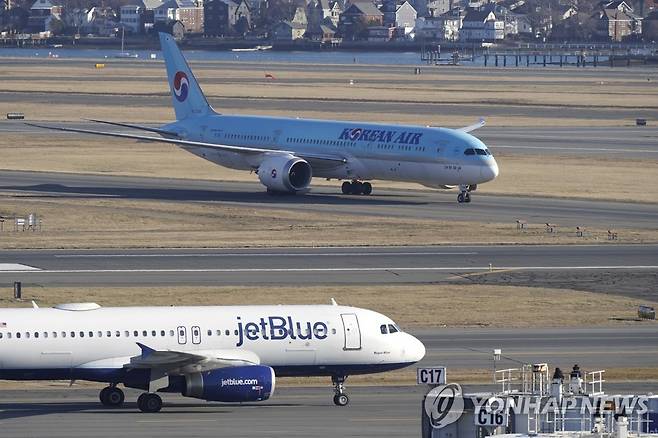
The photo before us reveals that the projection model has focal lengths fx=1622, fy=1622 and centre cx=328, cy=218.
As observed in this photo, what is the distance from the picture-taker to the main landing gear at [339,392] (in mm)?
51312

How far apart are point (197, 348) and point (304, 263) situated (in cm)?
3041

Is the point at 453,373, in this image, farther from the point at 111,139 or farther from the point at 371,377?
the point at 111,139

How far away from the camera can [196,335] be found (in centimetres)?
5044

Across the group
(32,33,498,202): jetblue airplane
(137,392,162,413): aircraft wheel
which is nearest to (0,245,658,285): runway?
(32,33,498,202): jetblue airplane

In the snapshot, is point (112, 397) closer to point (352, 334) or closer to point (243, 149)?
point (352, 334)

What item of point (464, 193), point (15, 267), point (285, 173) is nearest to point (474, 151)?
point (464, 193)

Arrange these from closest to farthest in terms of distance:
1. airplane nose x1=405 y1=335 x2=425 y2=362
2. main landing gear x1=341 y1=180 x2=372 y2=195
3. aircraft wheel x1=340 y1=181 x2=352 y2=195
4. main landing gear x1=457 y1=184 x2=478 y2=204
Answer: airplane nose x1=405 y1=335 x2=425 y2=362
main landing gear x1=457 y1=184 x2=478 y2=204
main landing gear x1=341 y1=180 x2=372 y2=195
aircraft wheel x1=340 y1=181 x2=352 y2=195

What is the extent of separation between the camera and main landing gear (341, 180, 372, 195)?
354 feet

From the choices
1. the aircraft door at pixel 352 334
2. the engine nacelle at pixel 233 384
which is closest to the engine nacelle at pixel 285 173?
the aircraft door at pixel 352 334

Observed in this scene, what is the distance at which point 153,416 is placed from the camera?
4966 centimetres

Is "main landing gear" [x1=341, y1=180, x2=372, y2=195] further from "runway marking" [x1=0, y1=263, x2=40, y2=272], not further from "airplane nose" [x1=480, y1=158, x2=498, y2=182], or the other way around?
"runway marking" [x1=0, y1=263, x2=40, y2=272]

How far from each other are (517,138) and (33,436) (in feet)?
370

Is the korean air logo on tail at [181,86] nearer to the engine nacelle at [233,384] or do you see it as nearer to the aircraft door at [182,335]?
the aircraft door at [182,335]

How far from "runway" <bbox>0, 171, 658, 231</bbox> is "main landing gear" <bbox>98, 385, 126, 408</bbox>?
4727 cm
